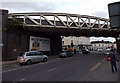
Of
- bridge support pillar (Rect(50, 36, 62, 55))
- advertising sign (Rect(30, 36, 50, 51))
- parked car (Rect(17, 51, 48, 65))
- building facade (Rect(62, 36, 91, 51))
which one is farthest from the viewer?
building facade (Rect(62, 36, 91, 51))

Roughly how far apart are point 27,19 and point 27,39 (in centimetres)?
533

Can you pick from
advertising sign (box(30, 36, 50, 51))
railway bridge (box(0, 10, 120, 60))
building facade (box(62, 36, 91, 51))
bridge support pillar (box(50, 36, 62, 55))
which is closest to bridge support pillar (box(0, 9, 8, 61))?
railway bridge (box(0, 10, 120, 60))

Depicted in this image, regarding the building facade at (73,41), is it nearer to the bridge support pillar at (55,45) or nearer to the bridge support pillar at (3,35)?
the bridge support pillar at (55,45)

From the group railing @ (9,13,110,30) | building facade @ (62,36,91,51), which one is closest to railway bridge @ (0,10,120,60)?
railing @ (9,13,110,30)

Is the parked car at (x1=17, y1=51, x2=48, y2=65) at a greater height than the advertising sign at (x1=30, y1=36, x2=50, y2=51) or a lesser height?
lesser

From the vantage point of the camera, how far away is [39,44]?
125 feet

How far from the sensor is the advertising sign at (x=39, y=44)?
3553 centimetres

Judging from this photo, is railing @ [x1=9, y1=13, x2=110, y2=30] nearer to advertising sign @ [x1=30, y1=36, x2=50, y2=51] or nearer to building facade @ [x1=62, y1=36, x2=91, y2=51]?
advertising sign @ [x1=30, y1=36, x2=50, y2=51]

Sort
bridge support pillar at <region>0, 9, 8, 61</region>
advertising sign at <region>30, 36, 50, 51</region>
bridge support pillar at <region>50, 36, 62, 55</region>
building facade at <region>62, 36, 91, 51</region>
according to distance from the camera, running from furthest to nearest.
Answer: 1. building facade at <region>62, 36, 91, 51</region>
2. bridge support pillar at <region>50, 36, 62, 55</region>
3. advertising sign at <region>30, 36, 50, 51</region>
4. bridge support pillar at <region>0, 9, 8, 61</region>

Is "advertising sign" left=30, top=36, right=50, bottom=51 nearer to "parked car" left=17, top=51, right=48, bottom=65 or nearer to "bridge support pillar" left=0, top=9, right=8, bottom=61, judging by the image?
"bridge support pillar" left=0, top=9, right=8, bottom=61

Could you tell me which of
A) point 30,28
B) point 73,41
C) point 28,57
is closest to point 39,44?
point 30,28

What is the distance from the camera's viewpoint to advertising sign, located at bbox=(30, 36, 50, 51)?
117ft

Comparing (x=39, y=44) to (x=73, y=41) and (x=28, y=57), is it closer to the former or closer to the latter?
(x=28, y=57)

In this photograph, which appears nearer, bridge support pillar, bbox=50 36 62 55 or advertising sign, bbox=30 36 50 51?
advertising sign, bbox=30 36 50 51
